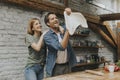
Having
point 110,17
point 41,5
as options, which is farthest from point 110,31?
point 41,5

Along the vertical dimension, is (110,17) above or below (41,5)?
below

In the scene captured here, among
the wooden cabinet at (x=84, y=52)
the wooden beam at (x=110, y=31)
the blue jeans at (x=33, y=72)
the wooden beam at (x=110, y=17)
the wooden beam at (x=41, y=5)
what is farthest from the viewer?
the wooden beam at (x=110, y=31)

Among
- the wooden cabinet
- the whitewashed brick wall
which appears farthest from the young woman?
the wooden cabinet

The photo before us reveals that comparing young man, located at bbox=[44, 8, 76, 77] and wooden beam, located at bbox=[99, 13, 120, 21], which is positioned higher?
wooden beam, located at bbox=[99, 13, 120, 21]

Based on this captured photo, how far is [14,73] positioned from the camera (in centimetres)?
430

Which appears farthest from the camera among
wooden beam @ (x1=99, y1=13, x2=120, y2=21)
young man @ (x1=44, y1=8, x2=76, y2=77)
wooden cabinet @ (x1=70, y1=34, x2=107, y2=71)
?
wooden beam @ (x1=99, y1=13, x2=120, y2=21)

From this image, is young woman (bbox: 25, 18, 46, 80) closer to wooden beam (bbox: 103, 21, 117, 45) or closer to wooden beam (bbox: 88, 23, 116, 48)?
wooden beam (bbox: 88, 23, 116, 48)

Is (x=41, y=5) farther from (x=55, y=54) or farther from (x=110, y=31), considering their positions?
(x=110, y=31)

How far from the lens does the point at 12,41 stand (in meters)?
4.28

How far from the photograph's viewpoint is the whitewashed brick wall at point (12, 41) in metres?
4.07

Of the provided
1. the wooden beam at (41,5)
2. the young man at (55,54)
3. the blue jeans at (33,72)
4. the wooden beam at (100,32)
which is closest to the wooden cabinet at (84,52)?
the wooden beam at (100,32)

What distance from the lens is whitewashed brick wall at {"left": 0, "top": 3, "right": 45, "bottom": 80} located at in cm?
407

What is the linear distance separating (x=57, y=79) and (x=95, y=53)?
5.41m

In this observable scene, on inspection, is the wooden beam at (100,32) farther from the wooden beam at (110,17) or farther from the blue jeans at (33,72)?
the blue jeans at (33,72)
